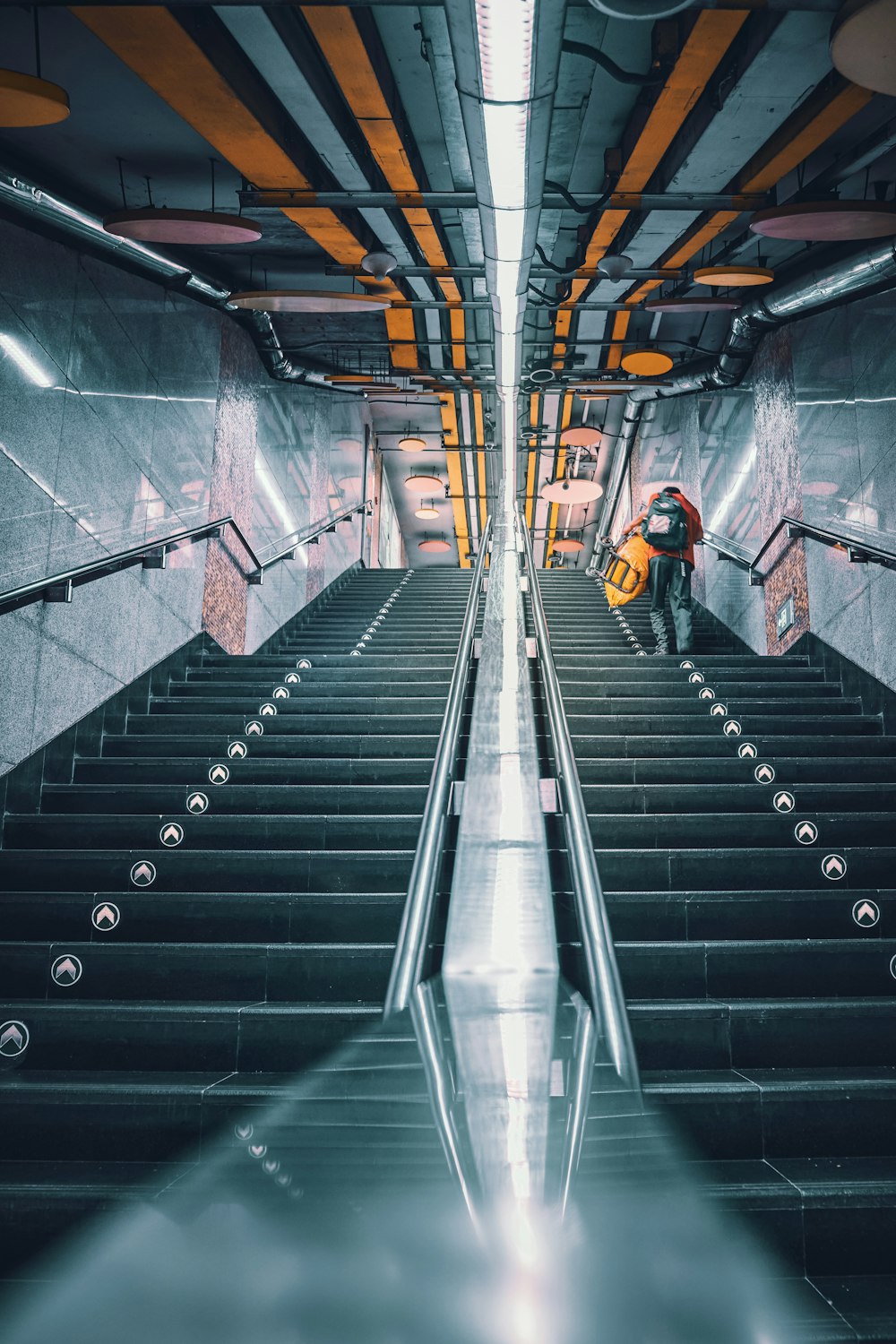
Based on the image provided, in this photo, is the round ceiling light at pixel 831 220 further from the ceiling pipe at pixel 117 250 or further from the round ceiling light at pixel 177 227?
the ceiling pipe at pixel 117 250

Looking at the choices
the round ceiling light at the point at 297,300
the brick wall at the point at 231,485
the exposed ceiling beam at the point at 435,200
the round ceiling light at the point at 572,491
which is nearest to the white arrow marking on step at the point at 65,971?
the brick wall at the point at 231,485

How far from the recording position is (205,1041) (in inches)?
109

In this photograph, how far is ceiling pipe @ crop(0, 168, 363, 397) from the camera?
4504 millimetres

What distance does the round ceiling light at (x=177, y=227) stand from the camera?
5.34 metres

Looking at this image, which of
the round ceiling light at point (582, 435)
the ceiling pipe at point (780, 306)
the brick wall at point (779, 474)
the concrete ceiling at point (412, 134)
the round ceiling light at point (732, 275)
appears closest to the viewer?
the concrete ceiling at point (412, 134)

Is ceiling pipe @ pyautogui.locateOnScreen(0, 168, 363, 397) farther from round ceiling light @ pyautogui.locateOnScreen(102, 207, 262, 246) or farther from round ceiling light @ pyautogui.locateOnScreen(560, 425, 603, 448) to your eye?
round ceiling light @ pyautogui.locateOnScreen(560, 425, 603, 448)

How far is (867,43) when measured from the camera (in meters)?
4.05

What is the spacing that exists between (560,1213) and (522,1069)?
0.28 meters

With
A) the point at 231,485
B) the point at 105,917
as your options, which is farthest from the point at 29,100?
the point at 231,485

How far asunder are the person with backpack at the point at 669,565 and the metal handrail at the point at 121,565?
11.2 ft

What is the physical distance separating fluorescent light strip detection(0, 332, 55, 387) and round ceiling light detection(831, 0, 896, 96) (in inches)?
151

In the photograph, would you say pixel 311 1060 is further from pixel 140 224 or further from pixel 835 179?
pixel 835 179

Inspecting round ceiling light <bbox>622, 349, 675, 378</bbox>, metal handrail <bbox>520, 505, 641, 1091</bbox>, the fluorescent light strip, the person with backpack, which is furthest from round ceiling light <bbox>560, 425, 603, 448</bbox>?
metal handrail <bbox>520, 505, 641, 1091</bbox>

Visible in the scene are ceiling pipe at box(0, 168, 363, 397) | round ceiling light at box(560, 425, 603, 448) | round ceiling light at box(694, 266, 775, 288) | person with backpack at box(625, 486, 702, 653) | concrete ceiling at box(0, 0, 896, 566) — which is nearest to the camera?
ceiling pipe at box(0, 168, 363, 397)
